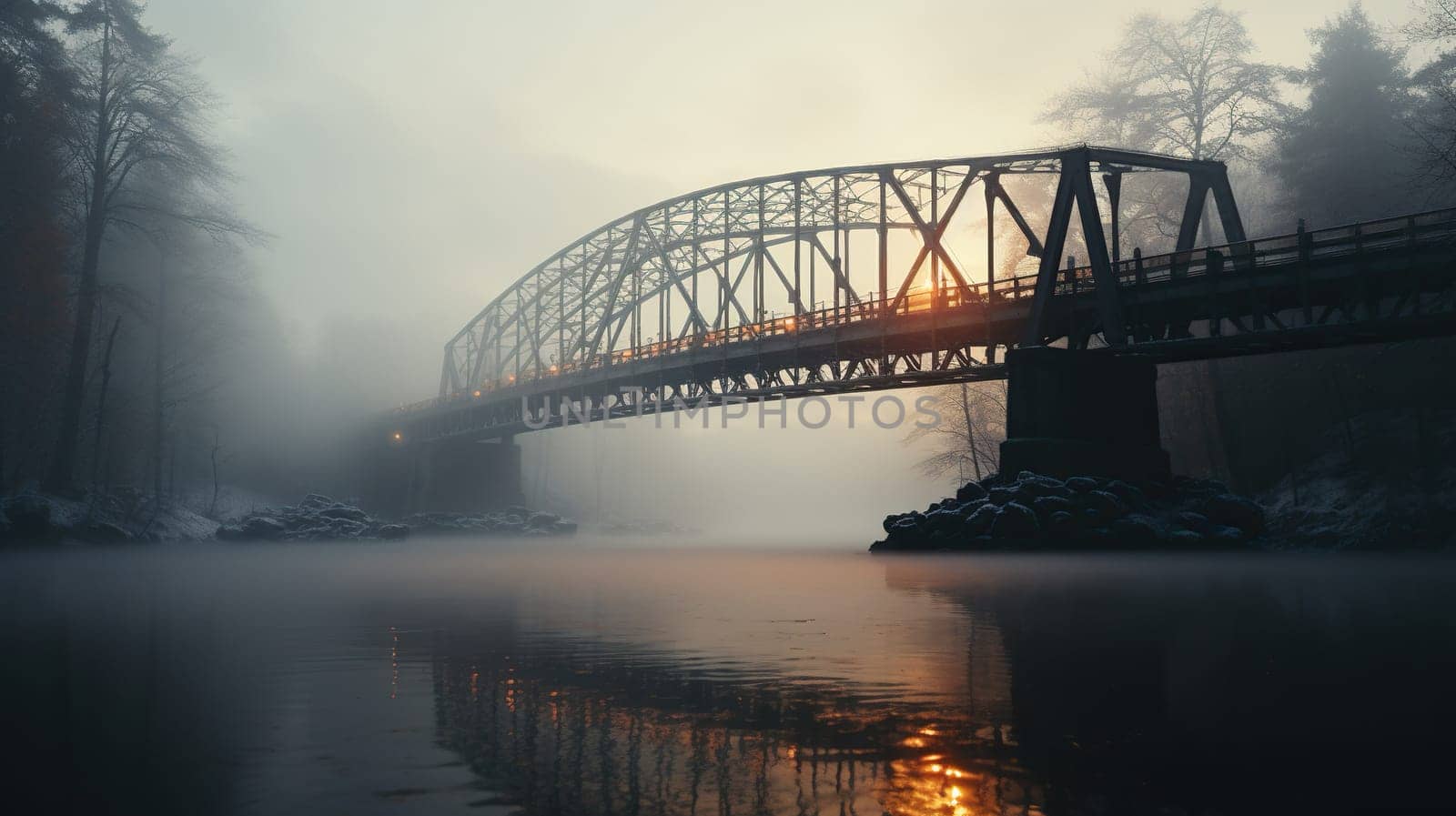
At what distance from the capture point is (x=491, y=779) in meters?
6.45

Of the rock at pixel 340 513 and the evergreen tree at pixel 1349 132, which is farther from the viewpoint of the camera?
the rock at pixel 340 513

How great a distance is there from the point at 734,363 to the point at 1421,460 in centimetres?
3506

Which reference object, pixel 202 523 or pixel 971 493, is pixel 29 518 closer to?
pixel 202 523

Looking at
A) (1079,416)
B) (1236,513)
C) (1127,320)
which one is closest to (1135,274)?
(1127,320)

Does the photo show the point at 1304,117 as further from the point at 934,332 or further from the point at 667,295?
the point at 667,295

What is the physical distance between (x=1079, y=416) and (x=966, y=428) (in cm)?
2215

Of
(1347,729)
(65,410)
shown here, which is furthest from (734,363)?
(1347,729)

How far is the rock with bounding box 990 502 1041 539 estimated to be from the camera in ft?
125

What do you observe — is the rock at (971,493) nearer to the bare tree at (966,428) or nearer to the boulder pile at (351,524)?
the bare tree at (966,428)

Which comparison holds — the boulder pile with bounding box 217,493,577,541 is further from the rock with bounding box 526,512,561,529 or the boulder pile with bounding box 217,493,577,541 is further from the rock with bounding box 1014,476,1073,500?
the rock with bounding box 1014,476,1073,500

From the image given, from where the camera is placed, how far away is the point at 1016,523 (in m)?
38.3

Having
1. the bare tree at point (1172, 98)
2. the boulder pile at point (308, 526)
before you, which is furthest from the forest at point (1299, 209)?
the boulder pile at point (308, 526)

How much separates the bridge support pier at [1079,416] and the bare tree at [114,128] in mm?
35631

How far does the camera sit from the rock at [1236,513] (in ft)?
125
